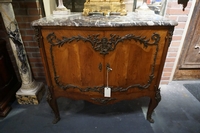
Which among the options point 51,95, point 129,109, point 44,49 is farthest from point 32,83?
point 129,109

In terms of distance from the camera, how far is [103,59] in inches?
35.6

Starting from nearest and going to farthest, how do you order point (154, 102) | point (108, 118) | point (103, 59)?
point (103, 59) < point (154, 102) < point (108, 118)

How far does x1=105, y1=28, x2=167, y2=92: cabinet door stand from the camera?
835 mm

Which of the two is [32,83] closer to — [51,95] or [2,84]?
[2,84]

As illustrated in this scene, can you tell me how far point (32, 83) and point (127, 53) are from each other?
3.66ft

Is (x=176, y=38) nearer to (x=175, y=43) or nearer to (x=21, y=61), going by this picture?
(x=175, y=43)

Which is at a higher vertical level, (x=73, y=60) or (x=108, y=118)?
(x=73, y=60)

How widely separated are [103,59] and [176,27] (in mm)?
1018

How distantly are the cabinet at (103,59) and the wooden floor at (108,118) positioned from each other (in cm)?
32

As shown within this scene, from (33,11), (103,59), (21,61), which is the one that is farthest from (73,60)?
(33,11)

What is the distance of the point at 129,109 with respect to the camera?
1.40m

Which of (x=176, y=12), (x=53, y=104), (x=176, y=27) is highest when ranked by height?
(x=176, y=12)

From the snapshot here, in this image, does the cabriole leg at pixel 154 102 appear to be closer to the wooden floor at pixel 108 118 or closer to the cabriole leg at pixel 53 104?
the wooden floor at pixel 108 118

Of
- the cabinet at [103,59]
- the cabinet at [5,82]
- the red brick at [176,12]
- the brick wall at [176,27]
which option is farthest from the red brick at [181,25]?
the cabinet at [5,82]
